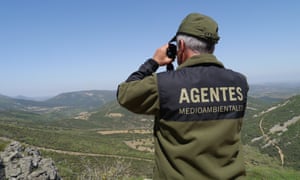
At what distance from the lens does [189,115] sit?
2.28 meters

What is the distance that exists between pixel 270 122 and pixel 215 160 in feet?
340

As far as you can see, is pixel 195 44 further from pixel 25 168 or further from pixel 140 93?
pixel 25 168

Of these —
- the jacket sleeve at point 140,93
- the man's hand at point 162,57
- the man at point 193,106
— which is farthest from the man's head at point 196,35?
the jacket sleeve at point 140,93

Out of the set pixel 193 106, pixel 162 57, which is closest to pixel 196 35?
pixel 162 57

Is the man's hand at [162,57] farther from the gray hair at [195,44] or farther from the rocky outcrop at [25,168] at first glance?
the rocky outcrop at [25,168]

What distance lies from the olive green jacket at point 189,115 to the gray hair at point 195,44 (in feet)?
0.21

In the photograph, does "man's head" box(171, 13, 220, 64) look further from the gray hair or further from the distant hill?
the distant hill

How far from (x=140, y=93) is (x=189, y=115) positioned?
37 centimetres

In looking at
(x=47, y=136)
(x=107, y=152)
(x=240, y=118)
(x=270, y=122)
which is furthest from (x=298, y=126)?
(x=240, y=118)

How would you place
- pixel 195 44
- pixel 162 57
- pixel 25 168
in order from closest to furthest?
pixel 195 44, pixel 162 57, pixel 25 168

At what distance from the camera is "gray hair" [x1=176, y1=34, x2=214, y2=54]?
7.89 feet

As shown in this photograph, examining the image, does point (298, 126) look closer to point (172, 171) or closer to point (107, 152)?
point (107, 152)

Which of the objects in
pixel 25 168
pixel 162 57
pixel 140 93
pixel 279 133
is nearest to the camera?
pixel 140 93

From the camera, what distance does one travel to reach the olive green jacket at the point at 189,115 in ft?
7.44
